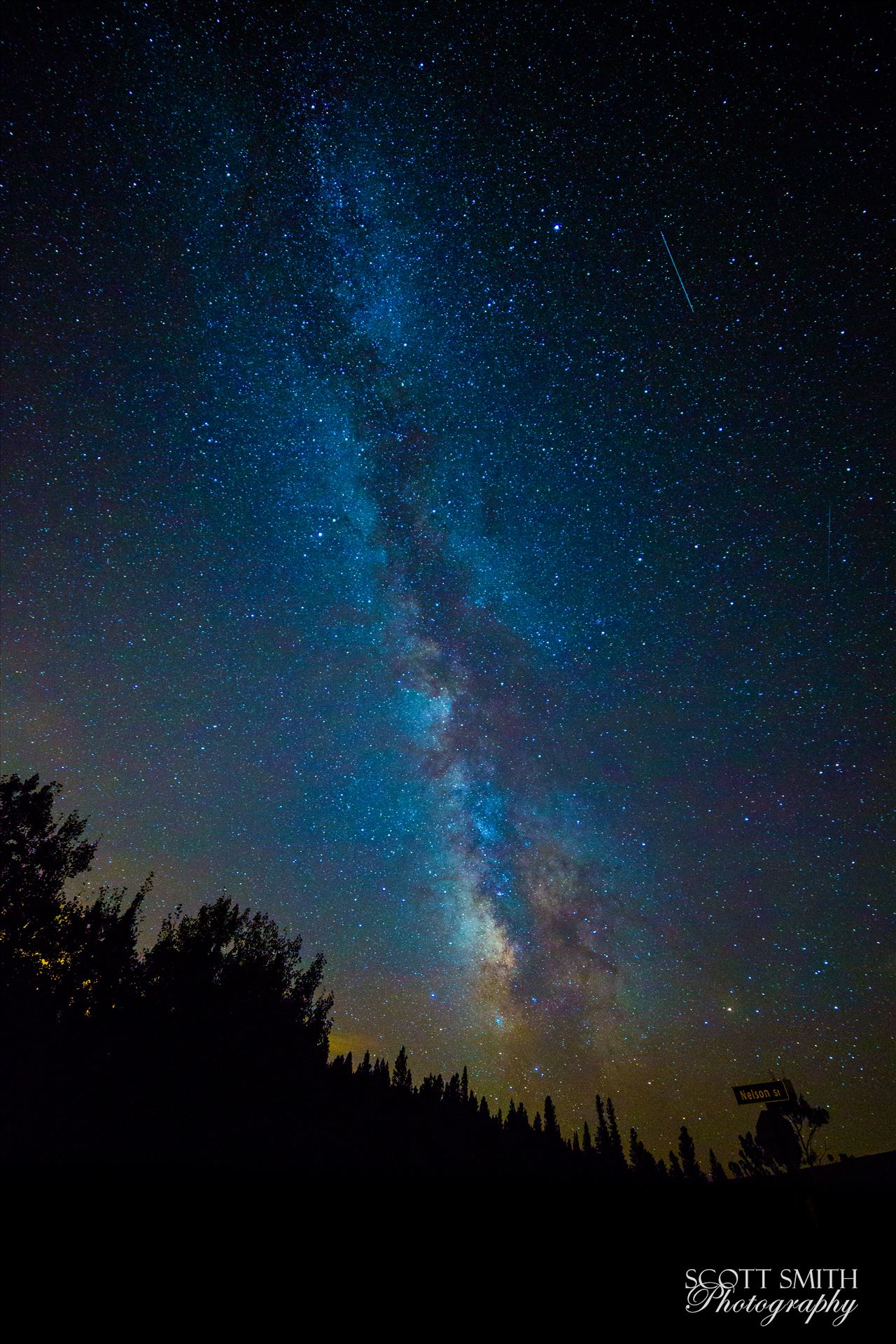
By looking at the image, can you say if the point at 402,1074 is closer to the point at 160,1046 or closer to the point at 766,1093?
the point at 160,1046

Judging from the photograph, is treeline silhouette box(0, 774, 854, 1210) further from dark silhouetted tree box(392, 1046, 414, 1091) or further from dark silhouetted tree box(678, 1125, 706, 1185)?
dark silhouetted tree box(678, 1125, 706, 1185)

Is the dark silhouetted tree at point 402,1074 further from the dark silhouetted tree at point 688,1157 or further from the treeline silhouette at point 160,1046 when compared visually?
the dark silhouetted tree at point 688,1157

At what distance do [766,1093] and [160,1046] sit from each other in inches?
1566

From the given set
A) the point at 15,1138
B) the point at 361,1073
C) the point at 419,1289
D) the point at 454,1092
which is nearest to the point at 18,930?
the point at 15,1138

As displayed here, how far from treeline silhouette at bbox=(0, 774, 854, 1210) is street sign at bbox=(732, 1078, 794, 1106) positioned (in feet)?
88.6

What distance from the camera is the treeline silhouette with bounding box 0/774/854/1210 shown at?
31.1m

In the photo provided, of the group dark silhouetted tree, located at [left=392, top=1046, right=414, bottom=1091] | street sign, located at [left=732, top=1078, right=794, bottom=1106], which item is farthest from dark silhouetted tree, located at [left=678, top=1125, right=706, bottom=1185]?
street sign, located at [left=732, top=1078, right=794, bottom=1106]

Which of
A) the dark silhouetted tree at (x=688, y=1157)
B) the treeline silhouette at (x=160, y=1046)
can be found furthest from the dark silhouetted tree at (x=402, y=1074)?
the dark silhouetted tree at (x=688, y=1157)

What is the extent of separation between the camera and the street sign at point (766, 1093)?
14703 millimetres

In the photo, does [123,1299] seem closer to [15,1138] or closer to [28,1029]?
[15,1138]

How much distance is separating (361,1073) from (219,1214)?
2702 inches

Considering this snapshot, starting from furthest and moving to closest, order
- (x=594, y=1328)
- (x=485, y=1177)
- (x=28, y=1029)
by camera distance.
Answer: (x=485, y=1177) < (x=28, y=1029) < (x=594, y=1328)

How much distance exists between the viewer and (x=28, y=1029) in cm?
3191

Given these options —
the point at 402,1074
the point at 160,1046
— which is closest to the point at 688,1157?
the point at 402,1074
